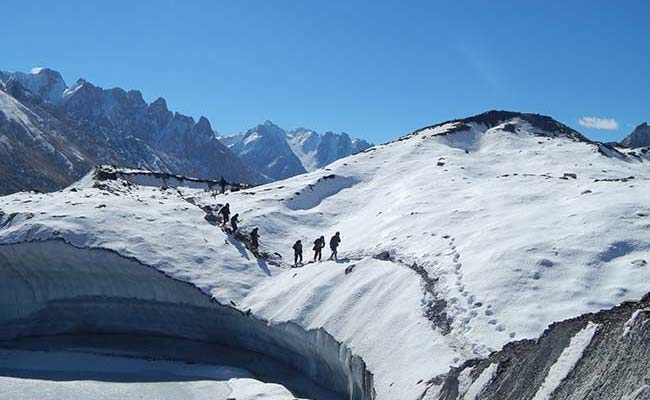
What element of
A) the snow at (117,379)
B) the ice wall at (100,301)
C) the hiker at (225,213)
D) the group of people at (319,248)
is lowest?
the snow at (117,379)

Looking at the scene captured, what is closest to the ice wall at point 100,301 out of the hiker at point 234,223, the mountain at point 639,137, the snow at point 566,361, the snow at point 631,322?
the hiker at point 234,223

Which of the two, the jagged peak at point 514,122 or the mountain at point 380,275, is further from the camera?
the jagged peak at point 514,122

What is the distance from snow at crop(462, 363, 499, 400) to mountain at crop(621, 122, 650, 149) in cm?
10148

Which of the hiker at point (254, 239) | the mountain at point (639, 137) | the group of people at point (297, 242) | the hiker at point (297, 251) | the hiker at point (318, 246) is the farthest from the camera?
the mountain at point (639, 137)

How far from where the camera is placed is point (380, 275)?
27656 millimetres

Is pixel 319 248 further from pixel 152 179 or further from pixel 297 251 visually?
pixel 152 179

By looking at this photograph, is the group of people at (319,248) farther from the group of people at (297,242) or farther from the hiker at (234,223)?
the hiker at (234,223)

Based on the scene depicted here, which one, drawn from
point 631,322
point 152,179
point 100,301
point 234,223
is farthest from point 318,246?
point 152,179

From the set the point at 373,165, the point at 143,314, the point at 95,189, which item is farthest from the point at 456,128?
the point at 143,314

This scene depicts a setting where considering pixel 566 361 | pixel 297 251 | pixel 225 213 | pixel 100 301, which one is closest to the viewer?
pixel 566 361

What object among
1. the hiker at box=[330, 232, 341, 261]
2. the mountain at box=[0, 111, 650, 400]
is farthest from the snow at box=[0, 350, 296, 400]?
the hiker at box=[330, 232, 341, 261]

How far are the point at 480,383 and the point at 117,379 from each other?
17.5 meters

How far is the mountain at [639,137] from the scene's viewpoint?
344ft

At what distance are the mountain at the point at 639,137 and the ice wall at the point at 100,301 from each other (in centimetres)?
9336
